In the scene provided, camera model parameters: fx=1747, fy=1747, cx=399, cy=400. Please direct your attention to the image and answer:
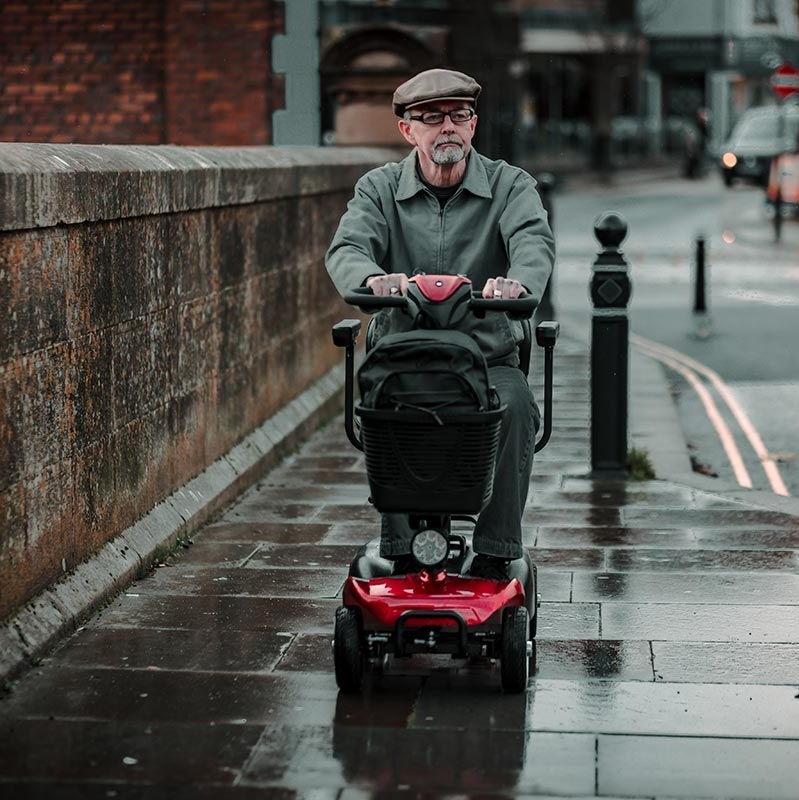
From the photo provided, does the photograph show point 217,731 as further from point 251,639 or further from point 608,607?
point 608,607

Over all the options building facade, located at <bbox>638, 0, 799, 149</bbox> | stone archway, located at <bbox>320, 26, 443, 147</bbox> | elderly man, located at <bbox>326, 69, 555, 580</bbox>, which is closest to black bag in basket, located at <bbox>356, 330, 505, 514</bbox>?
elderly man, located at <bbox>326, 69, 555, 580</bbox>

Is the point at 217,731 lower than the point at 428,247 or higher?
lower

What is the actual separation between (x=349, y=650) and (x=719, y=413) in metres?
A: 7.80

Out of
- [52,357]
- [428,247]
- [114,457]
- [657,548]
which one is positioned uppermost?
[428,247]

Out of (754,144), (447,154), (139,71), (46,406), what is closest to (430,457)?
(447,154)

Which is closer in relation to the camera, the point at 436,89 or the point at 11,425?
the point at 436,89

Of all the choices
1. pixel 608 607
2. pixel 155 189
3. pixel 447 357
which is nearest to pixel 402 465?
pixel 447 357

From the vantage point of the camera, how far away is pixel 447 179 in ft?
18.0

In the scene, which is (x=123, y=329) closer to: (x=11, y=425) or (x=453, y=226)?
(x=11, y=425)

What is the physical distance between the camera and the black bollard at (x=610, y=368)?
30.1 ft

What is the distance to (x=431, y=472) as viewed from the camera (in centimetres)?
497

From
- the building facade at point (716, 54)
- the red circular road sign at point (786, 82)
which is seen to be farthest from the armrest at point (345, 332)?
the building facade at point (716, 54)

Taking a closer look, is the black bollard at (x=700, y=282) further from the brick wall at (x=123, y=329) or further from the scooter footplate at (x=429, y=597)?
the scooter footplate at (x=429, y=597)

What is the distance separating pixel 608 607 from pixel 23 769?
2531 mm
